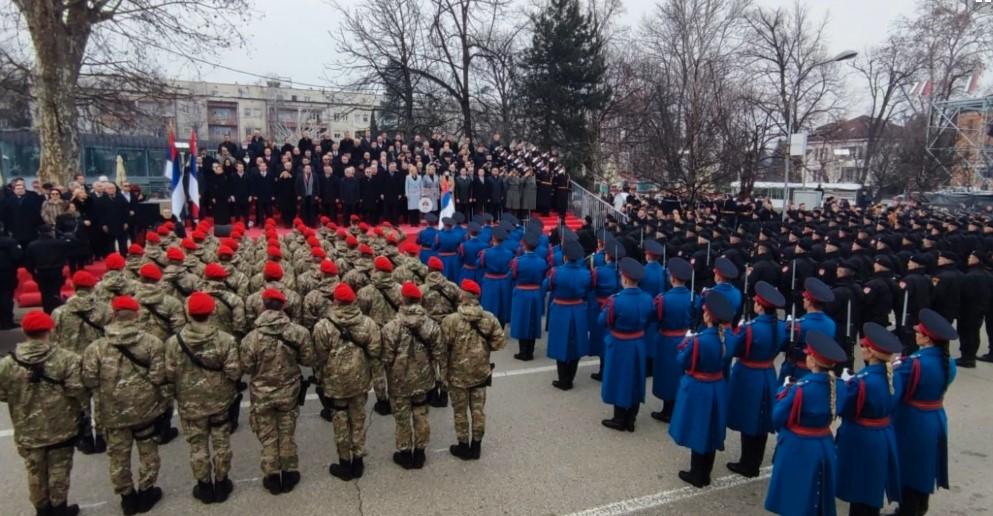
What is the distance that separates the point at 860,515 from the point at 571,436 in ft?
8.49

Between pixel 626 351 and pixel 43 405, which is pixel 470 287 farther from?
pixel 43 405

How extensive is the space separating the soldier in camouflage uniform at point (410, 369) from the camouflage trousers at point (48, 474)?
2488 millimetres

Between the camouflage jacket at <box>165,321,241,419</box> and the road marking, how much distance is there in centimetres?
299

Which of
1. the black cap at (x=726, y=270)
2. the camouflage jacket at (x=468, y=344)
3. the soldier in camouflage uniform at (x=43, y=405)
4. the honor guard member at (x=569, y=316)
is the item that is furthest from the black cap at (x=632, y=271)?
the soldier in camouflage uniform at (x=43, y=405)

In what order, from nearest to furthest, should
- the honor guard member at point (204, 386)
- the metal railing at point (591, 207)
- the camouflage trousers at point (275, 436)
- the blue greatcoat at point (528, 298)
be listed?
the honor guard member at point (204, 386), the camouflage trousers at point (275, 436), the blue greatcoat at point (528, 298), the metal railing at point (591, 207)

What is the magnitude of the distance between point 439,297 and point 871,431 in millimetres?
4007

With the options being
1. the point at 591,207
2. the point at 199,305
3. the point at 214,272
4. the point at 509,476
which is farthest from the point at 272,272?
the point at 591,207

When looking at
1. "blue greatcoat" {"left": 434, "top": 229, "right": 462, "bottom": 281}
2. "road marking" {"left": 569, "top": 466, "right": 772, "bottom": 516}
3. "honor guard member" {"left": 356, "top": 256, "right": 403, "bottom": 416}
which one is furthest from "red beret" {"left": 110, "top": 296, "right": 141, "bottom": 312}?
"blue greatcoat" {"left": 434, "top": 229, "right": 462, "bottom": 281}

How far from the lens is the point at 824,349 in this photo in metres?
4.02

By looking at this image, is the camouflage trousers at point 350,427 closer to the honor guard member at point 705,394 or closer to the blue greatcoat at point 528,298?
the honor guard member at point 705,394

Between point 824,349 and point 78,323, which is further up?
point 824,349

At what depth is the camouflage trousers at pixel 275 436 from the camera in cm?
487

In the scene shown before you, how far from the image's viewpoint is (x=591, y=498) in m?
4.93

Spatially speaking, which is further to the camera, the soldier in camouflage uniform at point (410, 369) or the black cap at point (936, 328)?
the soldier in camouflage uniform at point (410, 369)
